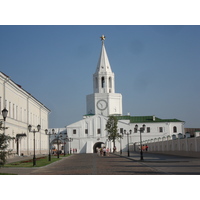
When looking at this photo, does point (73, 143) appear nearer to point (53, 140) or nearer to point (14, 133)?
Result: point (53, 140)

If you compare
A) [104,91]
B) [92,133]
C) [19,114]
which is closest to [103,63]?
[104,91]

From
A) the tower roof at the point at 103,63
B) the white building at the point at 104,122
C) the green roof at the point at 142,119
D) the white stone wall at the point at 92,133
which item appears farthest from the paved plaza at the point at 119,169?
the tower roof at the point at 103,63

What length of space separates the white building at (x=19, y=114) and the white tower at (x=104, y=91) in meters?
34.6

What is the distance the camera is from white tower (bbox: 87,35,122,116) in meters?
97.3

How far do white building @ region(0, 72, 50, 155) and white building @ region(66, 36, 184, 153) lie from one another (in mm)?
26552

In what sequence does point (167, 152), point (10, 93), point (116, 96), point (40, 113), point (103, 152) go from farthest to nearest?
point (116, 96) → point (40, 113) → point (103, 152) → point (167, 152) → point (10, 93)

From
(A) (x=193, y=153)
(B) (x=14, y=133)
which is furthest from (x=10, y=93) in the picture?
(A) (x=193, y=153)

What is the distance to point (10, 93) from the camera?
1654 inches

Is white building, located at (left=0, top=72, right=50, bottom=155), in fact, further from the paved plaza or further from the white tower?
the white tower

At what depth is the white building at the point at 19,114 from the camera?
39.8m

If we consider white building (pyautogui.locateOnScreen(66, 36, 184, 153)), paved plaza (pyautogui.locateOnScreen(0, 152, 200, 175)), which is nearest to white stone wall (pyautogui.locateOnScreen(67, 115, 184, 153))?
white building (pyautogui.locateOnScreen(66, 36, 184, 153))

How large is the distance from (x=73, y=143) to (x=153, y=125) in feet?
63.0

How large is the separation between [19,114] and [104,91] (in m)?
52.2

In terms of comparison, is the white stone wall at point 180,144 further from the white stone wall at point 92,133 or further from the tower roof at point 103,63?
the tower roof at point 103,63
